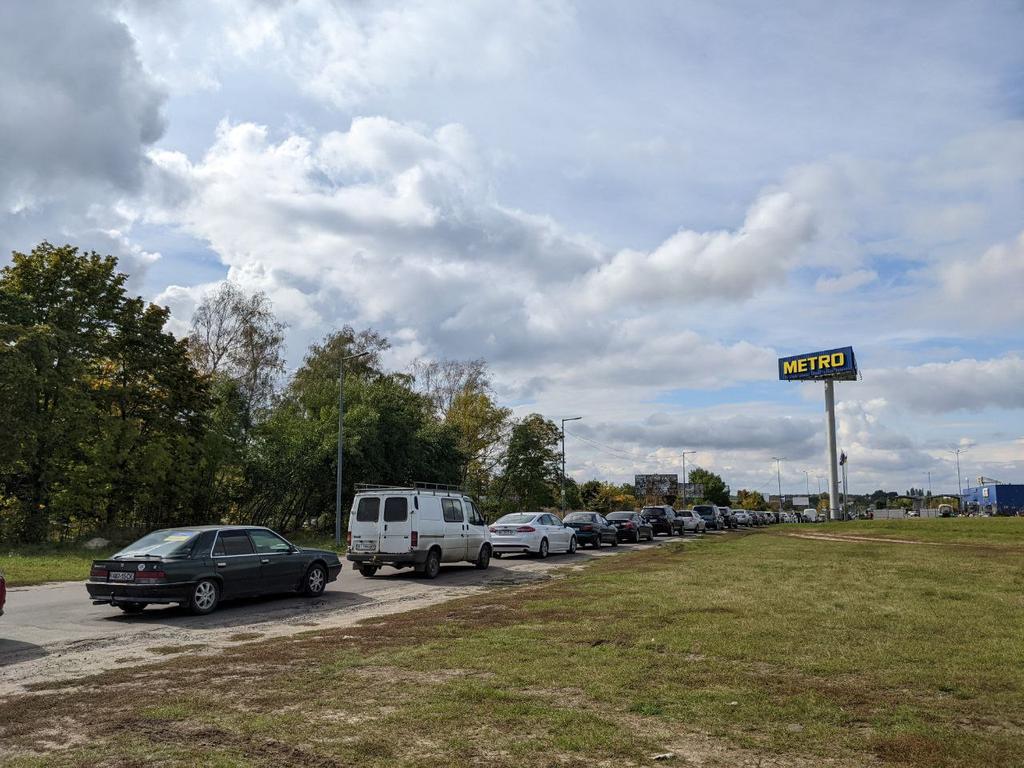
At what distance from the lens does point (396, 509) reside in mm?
19141

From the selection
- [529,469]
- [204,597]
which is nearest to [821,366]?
[529,469]

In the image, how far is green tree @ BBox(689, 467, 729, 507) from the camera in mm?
145250

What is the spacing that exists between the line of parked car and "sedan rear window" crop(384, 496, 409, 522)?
0.02 metres

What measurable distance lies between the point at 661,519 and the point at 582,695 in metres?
39.9

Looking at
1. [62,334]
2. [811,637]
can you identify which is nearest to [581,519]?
[62,334]

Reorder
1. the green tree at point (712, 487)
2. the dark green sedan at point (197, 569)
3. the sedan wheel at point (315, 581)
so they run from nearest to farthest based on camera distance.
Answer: the dark green sedan at point (197, 569) < the sedan wheel at point (315, 581) < the green tree at point (712, 487)

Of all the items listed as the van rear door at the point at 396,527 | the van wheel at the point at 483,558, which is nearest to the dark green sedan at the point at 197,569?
A: the van rear door at the point at 396,527

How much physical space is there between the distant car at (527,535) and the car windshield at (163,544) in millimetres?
13425

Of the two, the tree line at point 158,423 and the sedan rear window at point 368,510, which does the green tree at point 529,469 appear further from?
the sedan rear window at point 368,510

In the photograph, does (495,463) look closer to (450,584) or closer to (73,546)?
(73,546)

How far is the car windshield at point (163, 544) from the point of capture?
42.9 ft

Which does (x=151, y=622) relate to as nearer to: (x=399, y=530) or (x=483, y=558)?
(x=399, y=530)

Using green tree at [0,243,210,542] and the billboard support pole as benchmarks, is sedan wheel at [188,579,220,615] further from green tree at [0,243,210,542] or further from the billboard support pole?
the billboard support pole

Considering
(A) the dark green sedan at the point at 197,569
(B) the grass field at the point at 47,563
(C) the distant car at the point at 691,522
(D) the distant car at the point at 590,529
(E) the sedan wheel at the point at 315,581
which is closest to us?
(A) the dark green sedan at the point at 197,569
